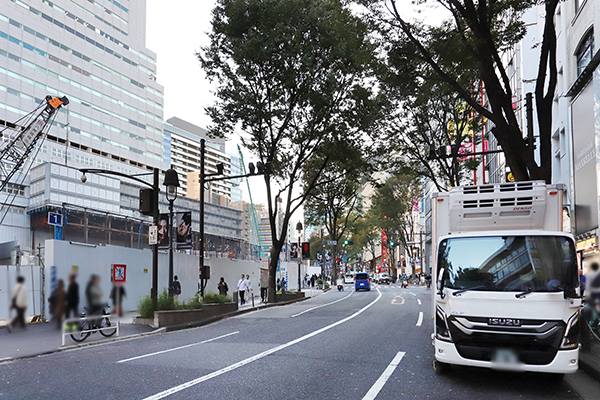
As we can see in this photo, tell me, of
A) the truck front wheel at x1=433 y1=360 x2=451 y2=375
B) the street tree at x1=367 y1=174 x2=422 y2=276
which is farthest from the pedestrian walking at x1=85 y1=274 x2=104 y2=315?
the street tree at x1=367 y1=174 x2=422 y2=276

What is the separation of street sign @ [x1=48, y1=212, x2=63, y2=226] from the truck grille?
23.6ft

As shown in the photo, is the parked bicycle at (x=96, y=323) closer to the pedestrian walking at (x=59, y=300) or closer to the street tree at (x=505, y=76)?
the pedestrian walking at (x=59, y=300)

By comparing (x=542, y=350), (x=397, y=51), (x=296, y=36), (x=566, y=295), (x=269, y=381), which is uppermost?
(x=296, y=36)

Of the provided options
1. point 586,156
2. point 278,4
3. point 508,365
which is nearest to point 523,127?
point 586,156

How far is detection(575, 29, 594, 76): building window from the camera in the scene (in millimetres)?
22859

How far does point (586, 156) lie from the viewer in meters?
22.4

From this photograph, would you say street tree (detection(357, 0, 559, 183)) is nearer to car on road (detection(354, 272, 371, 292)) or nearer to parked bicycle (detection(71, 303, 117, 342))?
parked bicycle (detection(71, 303, 117, 342))

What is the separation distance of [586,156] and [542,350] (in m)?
17.2

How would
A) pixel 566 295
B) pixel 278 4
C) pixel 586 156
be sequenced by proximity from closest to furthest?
pixel 566 295 < pixel 586 156 < pixel 278 4

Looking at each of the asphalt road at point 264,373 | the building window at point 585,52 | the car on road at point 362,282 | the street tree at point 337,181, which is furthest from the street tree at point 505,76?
the car on road at point 362,282

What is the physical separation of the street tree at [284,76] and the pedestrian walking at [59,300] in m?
26.8

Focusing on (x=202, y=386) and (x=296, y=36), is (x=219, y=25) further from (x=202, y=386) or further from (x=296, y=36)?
(x=202, y=386)

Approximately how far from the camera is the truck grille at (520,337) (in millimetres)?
7785

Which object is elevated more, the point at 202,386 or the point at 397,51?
the point at 397,51
